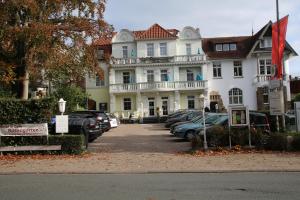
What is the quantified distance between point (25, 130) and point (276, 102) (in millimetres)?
11155

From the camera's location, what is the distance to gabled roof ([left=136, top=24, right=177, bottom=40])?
53906mm

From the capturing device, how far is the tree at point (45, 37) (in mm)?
21156

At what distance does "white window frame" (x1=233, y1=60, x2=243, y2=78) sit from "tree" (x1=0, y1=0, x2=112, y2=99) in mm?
32731

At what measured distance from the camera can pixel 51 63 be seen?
22516 millimetres

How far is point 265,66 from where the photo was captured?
174ft

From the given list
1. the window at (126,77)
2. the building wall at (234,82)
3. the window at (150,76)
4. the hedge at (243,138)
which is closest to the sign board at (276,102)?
the hedge at (243,138)

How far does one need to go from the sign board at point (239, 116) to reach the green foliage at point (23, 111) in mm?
7852

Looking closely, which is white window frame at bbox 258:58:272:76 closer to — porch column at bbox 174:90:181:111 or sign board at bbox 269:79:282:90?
porch column at bbox 174:90:181:111

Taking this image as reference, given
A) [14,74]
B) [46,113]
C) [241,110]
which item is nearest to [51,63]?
[14,74]

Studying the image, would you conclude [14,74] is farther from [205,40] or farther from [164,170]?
[205,40]

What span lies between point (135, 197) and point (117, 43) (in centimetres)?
4655

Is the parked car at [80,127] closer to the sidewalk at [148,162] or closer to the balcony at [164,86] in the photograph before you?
the sidewalk at [148,162]

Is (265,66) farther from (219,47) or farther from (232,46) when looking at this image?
(219,47)

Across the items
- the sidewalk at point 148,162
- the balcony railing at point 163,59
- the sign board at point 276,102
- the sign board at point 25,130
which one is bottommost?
the sidewalk at point 148,162
